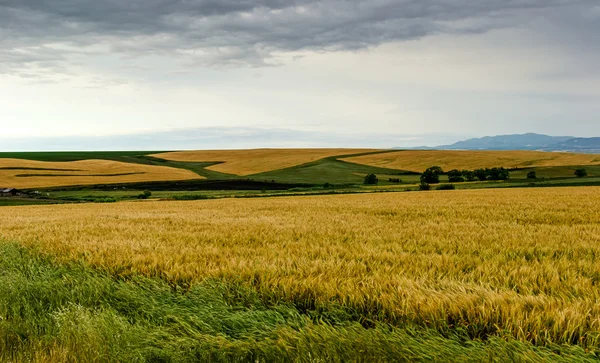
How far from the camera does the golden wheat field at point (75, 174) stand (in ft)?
268

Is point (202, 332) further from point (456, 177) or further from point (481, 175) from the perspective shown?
point (481, 175)

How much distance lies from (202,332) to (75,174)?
103 m

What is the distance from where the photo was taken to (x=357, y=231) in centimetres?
1159

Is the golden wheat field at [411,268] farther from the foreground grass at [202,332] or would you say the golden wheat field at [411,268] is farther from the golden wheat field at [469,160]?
the golden wheat field at [469,160]

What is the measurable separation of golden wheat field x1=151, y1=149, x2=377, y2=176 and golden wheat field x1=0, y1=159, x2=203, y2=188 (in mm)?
16727

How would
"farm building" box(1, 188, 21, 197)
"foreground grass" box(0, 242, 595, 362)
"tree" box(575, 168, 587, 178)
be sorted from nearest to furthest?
"foreground grass" box(0, 242, 595, 362), "farm building" box(1, 188, 21, 197), "tree" box(575, 168, 587, 178)

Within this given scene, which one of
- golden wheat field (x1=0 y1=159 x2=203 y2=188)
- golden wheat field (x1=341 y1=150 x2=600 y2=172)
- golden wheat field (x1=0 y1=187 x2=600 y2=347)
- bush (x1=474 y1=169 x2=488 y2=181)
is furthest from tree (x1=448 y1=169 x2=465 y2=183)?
golden wheat field (x1=0 y1=187 x2=600 y2=347)

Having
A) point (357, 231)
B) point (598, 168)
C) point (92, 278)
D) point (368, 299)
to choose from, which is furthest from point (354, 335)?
point (598, 168)

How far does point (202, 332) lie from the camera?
4.75m

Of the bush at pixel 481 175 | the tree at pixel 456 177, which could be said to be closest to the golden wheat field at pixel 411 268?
the tree at pixel 456 177

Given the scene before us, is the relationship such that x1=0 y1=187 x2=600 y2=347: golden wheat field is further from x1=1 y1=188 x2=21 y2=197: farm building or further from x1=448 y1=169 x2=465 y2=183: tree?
x1=1 y1=188 x2=21 y2=197: farm building

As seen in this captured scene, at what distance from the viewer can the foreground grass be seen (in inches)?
152

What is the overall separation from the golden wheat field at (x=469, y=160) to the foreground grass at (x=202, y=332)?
97.0 m

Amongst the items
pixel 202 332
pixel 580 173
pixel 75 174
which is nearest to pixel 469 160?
pixel 580 173
